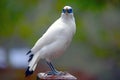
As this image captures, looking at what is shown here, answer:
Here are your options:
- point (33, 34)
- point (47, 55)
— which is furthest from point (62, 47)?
point (33, 34)

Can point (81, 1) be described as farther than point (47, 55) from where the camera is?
Yes

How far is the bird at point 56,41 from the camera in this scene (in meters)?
1.45

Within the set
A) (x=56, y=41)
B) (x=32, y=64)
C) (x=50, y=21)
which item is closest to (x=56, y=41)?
(x=56, y=41)

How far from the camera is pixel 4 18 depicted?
96.8 inches

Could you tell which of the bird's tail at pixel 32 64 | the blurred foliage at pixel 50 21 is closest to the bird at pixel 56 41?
the bird's tail at pixel 32 64

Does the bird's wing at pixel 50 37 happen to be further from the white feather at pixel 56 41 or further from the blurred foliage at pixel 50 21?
the blurred foliage at pixel 50 21

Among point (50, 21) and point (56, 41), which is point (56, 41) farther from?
point (50, 21)

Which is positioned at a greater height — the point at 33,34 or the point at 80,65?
the point at 33,34

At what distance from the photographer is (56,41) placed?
146cm

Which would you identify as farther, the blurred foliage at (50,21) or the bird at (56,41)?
the blurred foliage at (50,21)

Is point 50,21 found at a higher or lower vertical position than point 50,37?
lower

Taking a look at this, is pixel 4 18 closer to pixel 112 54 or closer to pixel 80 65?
pixel 80 65

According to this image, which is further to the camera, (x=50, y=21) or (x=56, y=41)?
(x=50, y=21)

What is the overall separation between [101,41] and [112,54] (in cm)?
13
